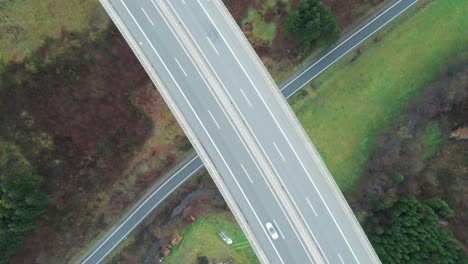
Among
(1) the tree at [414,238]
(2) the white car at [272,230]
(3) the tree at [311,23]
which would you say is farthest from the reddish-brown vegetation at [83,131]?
(1) the tree at [414,238]

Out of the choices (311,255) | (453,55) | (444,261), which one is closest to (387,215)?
(444,261)

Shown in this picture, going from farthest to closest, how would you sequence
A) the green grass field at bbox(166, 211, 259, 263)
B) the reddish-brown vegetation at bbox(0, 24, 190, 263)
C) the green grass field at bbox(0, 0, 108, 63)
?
the green grass field at bbox(166, 211, 259, 263), the reddish-brown vegetation at bbox(0, 24, 190, 263), the green grass field at bbox(0, 0, 108, 63)

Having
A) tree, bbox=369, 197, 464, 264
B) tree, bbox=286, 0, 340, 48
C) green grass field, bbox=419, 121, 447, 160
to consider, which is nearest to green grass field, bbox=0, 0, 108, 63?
tree, bbox=286, 0, 340, 48

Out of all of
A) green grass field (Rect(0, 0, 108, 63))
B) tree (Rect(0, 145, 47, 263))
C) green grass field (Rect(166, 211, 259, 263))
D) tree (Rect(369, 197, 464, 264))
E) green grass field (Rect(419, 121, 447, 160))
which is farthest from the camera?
green grass field (Rect(166, 211, 259, 263))

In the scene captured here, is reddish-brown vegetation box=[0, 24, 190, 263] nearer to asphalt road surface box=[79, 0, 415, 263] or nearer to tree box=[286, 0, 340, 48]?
asphalt road surface box=[79, 0, 415, 263]

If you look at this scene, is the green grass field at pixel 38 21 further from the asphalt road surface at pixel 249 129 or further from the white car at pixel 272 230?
the white car at pixel 272 230

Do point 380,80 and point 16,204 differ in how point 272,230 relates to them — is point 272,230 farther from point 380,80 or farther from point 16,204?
point 16,204

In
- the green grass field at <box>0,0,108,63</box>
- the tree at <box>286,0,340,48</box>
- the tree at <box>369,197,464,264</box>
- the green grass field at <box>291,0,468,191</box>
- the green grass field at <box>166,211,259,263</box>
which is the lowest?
the tree at <box>369,197,464,264</box>
